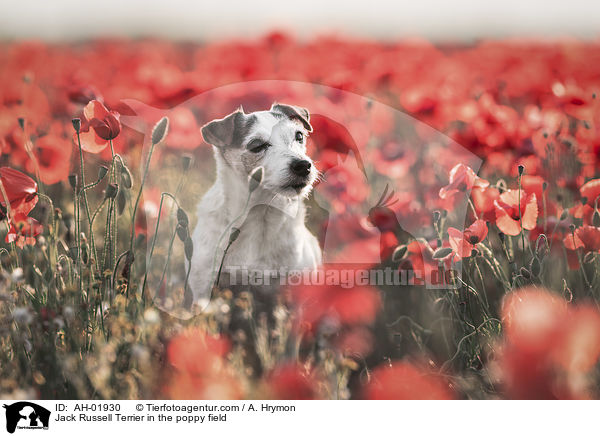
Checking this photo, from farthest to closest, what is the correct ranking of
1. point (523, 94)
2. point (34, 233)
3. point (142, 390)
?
point (523, 94) < point (34, 233) < point (142, 390)

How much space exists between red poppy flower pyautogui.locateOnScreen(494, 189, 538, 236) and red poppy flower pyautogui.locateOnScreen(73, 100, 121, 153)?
2.85 ft

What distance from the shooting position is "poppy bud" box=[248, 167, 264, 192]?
126 centimetres

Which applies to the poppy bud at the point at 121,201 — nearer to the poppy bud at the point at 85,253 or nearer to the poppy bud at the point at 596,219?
the poppy bud at the point at 85,253

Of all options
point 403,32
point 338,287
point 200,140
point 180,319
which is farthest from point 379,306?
point 403,32

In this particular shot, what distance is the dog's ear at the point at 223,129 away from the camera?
1291mm

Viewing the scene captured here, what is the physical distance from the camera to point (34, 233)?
132 cm

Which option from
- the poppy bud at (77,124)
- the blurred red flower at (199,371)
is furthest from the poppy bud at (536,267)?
the poppy bud at (77,124)

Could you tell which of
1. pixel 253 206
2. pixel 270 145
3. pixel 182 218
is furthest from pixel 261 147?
pixel 182 218

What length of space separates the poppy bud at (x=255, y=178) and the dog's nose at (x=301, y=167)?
0.07 meters

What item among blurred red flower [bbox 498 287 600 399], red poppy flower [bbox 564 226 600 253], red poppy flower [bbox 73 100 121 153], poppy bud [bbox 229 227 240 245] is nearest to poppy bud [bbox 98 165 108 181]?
red poppy flower [bbox 73 100 121 153]

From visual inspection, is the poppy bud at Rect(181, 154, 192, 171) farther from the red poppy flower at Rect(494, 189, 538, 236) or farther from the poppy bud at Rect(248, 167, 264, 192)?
the red poppy flower at Rect(494, 189, 538, 236)
